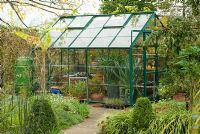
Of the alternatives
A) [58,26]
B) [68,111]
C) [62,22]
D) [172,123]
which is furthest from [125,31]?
[172,123]

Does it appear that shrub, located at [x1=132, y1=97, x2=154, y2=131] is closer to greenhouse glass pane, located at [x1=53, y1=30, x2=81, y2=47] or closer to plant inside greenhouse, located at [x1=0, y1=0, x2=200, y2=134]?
plant inside greenhouse, located at [x1=0, y1=0, x2=200, y2=134]

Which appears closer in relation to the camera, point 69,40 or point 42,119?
point 42,119

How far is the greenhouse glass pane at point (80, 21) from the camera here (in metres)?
13.6

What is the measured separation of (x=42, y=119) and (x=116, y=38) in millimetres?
5630

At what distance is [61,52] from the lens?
13.5 meters

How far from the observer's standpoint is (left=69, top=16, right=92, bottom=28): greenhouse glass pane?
13.6 m

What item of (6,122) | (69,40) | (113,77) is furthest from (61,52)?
(6,122)

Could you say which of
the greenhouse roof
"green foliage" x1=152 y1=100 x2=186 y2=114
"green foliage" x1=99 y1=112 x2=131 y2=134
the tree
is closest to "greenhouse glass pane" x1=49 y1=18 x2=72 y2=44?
the greenhouse roof

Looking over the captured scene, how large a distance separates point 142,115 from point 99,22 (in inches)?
275

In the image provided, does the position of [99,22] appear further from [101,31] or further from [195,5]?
[195,5]

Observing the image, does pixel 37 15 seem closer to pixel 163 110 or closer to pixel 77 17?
pixel 77 17

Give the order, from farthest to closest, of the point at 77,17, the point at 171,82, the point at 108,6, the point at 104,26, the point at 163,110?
the point at 108,6 < the point at 77,17 < the point at 104,26 < the point at 171,82 < the point at 163,110

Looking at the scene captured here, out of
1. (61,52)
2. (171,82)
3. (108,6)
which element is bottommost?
(171,82)

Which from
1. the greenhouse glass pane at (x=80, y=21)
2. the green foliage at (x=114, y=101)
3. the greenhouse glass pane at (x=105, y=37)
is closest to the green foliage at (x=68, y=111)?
the green foliage at (x=114, y=101)
